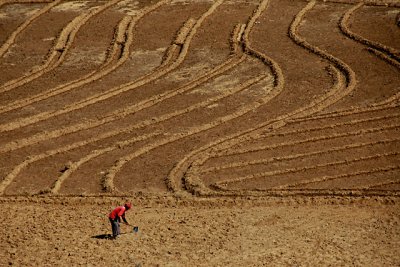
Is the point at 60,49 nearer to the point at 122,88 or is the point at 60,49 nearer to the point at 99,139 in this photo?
the point at 122,88

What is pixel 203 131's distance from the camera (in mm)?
25828

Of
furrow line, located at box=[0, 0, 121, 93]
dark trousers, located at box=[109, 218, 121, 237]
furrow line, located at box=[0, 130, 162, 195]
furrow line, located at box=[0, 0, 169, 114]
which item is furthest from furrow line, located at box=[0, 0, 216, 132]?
dark trousers, located at box=[109, 218, 121, 237]

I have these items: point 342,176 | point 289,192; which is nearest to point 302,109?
point 342,176

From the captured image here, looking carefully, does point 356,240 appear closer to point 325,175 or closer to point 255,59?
point 325,175

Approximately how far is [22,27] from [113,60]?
307 inches

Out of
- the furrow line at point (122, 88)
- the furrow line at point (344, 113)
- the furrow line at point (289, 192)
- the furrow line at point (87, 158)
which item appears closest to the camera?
the furrow line at point (289, 192)

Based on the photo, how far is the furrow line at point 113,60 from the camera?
29.1 m

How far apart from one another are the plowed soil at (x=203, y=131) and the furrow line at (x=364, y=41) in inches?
3.8

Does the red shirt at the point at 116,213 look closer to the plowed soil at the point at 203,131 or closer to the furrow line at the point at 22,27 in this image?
the plowed soil at the point at 203,131

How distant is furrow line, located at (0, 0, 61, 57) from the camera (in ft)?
116

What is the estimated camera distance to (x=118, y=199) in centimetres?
2112

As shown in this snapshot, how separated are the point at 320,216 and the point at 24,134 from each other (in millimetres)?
12107

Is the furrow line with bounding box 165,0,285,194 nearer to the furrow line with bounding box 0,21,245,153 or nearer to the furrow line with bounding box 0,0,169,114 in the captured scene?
the furrow line with bounding box 0,21,245,153

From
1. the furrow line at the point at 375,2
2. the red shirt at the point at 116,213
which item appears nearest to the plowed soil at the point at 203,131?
the furrow line at the point at 375,2
